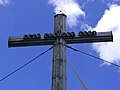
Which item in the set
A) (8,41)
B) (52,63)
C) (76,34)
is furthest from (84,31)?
(8,41)

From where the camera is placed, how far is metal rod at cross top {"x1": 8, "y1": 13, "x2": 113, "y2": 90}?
18.4 m

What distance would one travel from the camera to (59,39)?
18844mm

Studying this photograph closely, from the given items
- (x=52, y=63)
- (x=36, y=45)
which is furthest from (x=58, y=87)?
(x=36, y=45)

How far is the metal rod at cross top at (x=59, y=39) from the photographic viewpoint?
1836 cm

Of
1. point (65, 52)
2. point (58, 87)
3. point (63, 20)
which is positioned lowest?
point (58, 87)

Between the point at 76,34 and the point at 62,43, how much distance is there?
28.2 inches

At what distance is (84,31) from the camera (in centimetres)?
1903

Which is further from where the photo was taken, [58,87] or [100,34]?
[100,34]

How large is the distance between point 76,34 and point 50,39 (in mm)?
1055

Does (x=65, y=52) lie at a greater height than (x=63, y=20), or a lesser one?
lesser

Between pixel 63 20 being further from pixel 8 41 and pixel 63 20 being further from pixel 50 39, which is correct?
pixel 8 41

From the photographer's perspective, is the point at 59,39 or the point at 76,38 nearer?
the point at 59,39

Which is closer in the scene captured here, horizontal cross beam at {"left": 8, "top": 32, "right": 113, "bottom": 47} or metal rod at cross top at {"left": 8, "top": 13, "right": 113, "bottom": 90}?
metal rod at cross top at {"left": 8, "top": 13, "right": 113, "bottom": 90}

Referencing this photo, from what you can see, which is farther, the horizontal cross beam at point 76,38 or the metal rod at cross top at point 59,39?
the horizontal cross beam at point 76,38
